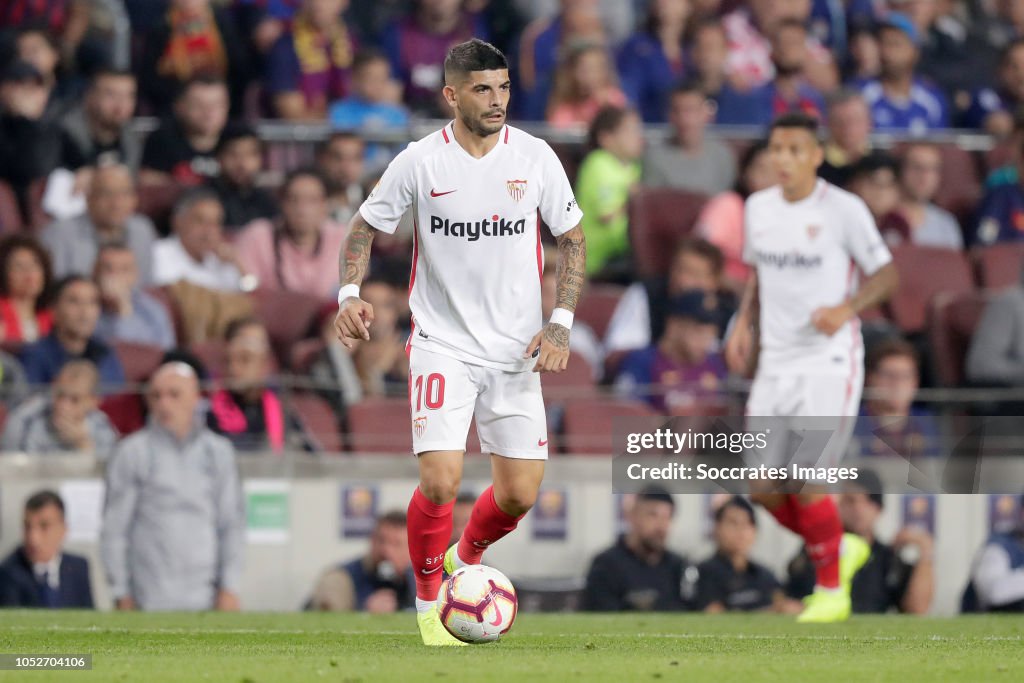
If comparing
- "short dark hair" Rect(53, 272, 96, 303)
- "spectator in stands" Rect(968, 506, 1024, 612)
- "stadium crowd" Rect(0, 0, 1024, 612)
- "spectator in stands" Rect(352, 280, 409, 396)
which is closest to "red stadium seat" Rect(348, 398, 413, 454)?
"stadium crowd" Rect(0, 0, 1024, 612)

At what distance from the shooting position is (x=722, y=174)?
15555 millimetres

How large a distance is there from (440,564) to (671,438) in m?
3.95

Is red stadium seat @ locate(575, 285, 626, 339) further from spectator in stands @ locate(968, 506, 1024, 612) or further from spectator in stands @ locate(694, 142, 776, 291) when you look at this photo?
spectator in stands @ locate(968, 506, 1024, 612)

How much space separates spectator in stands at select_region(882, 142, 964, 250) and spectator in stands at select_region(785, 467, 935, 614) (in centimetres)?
389

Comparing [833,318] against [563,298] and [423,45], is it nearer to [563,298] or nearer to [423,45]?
[563,298]

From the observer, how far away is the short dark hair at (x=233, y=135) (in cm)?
1452

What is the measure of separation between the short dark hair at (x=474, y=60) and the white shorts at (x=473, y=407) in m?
1.25

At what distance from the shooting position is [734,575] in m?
12.1

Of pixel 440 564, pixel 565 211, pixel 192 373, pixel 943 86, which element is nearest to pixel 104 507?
pixel 192 373

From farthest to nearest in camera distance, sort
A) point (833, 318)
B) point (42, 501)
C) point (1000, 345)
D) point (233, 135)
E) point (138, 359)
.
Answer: point (233, 135)
point (1000, 345)
point (138, 359)
point (42, 501)
point (833, 318)

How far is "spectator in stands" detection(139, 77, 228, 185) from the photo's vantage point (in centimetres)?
1466

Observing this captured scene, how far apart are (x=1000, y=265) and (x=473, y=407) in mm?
8068

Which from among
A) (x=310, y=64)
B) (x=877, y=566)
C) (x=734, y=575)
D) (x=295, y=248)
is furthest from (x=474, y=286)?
(x=310, y=64)

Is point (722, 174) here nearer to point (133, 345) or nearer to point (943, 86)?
point (943, 86)
